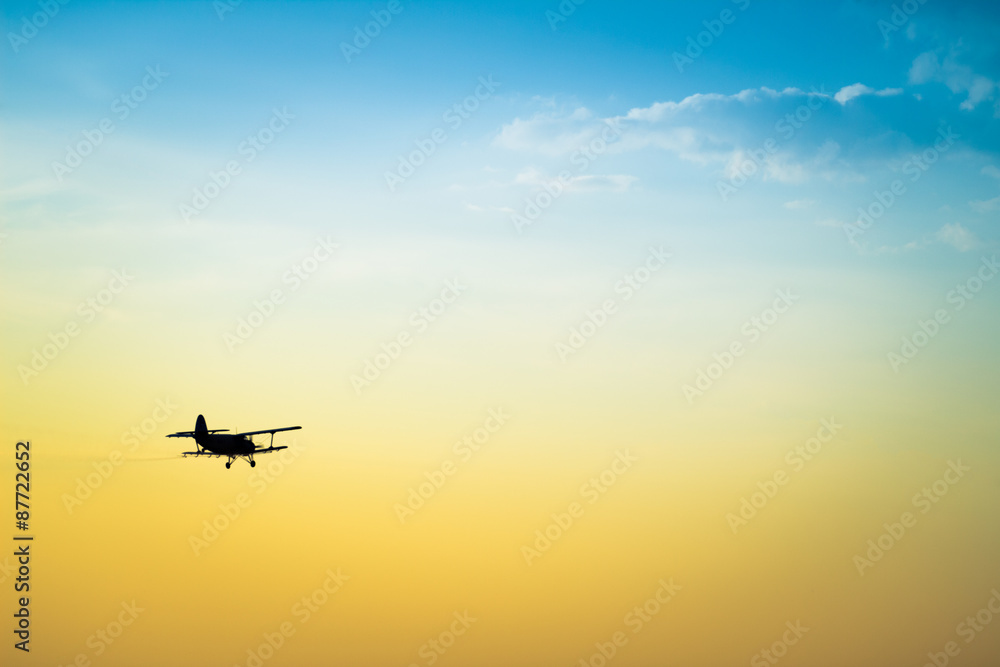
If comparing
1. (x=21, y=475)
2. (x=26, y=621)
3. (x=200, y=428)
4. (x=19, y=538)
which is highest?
(x=200, y=428)

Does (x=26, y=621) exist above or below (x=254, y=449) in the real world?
below

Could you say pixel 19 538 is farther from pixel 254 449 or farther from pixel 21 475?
pixel 254 449

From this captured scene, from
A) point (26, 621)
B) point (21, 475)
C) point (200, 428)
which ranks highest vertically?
point (200, 428)

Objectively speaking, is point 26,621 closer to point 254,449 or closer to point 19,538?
point 19,538

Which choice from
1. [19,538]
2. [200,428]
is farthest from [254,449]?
[19,538]

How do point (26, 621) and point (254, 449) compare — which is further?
point (254, 449)

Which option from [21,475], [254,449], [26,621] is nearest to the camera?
[21,475]

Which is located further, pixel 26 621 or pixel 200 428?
pixel 200 428

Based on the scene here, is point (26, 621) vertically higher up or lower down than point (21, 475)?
lower down

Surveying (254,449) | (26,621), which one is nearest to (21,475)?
(26,621)

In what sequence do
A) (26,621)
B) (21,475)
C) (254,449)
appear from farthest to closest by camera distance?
(254,449) < (26,621) < (21,475)
